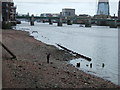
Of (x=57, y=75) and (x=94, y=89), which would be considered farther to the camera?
(x=57, y=75)

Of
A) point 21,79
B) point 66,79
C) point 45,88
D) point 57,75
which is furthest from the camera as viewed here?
point 57,75

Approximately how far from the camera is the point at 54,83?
15.6m

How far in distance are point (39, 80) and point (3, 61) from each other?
589cm

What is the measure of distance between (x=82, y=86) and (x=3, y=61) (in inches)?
311

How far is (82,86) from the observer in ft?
51.6

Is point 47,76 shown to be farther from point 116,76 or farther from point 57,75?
point 116,76

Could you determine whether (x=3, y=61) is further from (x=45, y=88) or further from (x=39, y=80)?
(x=45, y=88)

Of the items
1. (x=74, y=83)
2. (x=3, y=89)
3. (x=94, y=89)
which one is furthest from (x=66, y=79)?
(x=3, y=89)

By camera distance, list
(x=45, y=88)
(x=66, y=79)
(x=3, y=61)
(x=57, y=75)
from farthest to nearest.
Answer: (x=3, y=61)
(x=57, y=75)
(x=66, y=79)
(x=45, y=88)

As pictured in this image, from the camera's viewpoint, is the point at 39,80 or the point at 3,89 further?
the point at 39,80

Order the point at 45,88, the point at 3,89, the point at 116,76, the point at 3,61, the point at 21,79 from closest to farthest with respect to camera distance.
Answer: the point at 3,89
the point at 45,88
the point at 21,79
the point at 3,61
the point at 116,76

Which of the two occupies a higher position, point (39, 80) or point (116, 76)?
point (39, 80)

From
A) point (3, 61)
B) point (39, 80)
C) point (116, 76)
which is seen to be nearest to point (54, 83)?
point (39, 80)

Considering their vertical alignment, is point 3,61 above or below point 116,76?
above
